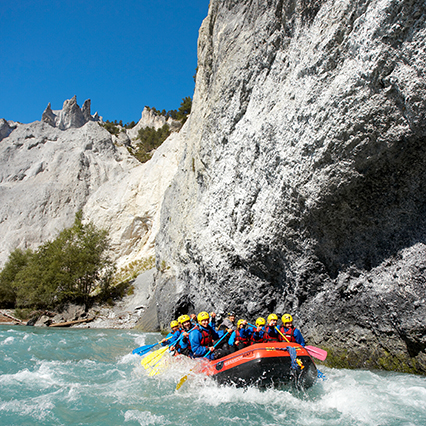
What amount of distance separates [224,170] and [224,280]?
4090 millimetres

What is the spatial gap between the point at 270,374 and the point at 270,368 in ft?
0.33

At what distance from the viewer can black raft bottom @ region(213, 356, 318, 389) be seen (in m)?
5.35

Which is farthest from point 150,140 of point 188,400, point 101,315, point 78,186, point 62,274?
point 188,400

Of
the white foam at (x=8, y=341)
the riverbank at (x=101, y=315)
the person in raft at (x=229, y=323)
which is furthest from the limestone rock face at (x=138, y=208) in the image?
the person in raft at (x=229, y=323)

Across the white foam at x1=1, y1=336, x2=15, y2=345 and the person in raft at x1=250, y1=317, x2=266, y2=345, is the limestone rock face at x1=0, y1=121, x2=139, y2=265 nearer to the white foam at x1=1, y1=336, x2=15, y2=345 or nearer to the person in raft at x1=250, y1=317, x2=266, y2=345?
the white foam at x1=1, y1=336, x2=15, y2=345

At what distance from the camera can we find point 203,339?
695 centimetres

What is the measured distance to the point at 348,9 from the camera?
6934mm

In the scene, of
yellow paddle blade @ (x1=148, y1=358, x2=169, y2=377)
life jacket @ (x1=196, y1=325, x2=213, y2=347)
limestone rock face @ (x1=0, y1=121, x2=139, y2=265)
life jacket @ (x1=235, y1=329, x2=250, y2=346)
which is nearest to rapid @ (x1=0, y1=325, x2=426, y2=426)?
yellow paddle blade @ (x1=148, y1=358, x2=169, y2=377)

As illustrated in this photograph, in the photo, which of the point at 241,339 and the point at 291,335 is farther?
the point at 241,339

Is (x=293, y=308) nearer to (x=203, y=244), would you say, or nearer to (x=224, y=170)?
(x=203, y=244)

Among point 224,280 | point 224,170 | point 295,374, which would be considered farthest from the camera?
point 224,170

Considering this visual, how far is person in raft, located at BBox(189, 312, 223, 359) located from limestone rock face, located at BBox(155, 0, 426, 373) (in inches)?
110

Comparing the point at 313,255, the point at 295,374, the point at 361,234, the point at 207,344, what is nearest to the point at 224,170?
the point at 313,255

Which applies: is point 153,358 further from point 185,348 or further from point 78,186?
point 78,186
